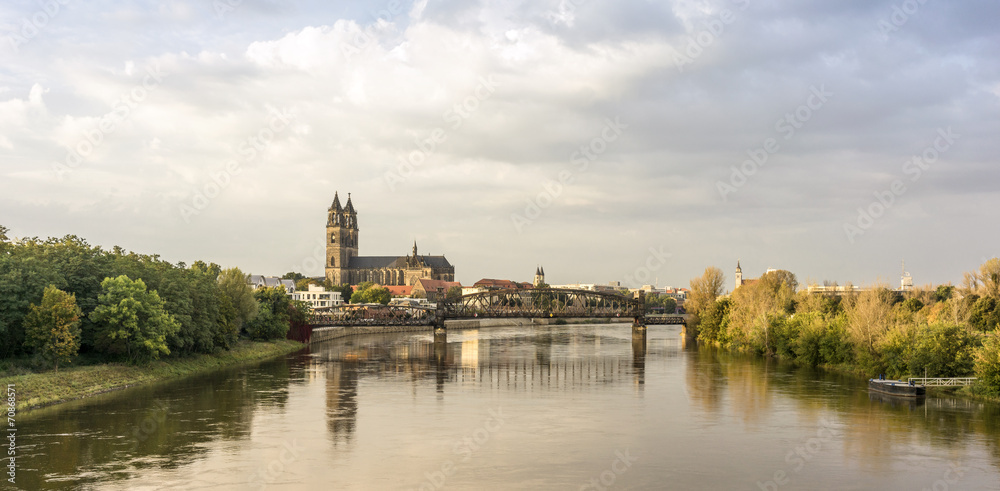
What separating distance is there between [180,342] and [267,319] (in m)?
26.4

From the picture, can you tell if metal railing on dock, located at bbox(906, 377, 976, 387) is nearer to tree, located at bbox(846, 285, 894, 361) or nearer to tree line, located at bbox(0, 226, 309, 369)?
tree, located at bbox(846, 285, 894, 361)

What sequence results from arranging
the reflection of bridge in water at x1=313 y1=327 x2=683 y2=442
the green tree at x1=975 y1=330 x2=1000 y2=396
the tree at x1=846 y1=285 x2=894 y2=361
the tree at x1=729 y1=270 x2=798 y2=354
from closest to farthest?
1. the green tree at x1=975 y1=330 x2=1000 y2=396
2. the reflection of bridge in water at x1=313 y1=327 x2=683 y2=442
3. the tree at x1=846 y1=285 x2=894 y2=361
4. the tree at x1=729 y1=270 x2=798 y2=354

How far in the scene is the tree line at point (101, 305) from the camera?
4466cm

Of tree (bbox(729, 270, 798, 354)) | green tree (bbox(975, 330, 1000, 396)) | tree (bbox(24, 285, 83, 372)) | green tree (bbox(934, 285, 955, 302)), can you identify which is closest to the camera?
green tree (bbox(975, 330, 1000, 396))

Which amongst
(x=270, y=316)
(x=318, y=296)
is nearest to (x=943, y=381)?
(x=270, y=316)

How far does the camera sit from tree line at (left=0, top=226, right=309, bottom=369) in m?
44.7

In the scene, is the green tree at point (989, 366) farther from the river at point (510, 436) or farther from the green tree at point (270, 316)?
the green tree at point (270, 316)

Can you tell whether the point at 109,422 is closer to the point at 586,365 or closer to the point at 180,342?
the point at 180,342

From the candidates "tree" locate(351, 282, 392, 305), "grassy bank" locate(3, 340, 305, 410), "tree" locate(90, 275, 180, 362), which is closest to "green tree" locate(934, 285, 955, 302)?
"grassy bank" locate(3, 340, 305, 410)

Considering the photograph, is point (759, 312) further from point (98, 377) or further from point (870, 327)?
point (98, 377)

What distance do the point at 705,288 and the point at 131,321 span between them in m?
82.1

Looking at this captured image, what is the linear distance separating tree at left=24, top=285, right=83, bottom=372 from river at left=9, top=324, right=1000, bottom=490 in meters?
4.16

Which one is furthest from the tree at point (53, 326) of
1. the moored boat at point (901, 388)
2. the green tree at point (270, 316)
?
the moored boat at point (901, 388)

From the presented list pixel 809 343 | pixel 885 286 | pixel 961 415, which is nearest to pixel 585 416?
pixel 961 415
